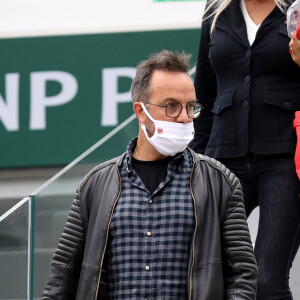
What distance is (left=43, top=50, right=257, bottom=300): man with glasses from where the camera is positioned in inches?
112

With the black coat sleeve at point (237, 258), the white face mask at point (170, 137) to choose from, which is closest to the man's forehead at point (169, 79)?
the white face mask at point (170, 137)

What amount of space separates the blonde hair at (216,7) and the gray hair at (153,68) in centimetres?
58

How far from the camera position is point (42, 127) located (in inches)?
304

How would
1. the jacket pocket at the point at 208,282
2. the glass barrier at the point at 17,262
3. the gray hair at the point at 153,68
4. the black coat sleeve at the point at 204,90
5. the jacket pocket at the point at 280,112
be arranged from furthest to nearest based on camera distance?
the glass barrier at the point at 17,262
the black coat sleeve at the point at 204,90
the jacket pocket at the point at 280,112
the gray hair at the point at 153,68
the jacket pocket at the point at 208,282

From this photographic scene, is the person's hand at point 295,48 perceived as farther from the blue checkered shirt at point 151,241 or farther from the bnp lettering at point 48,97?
the bnp lettering at point 48,97

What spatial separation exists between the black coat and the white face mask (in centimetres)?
48

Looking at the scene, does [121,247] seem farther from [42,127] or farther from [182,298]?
[42,127]

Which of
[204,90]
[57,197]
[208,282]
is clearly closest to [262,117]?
[204,90]

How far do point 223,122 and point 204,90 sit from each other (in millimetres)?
290

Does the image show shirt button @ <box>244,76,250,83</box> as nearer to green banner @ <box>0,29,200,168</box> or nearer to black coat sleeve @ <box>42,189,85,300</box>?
black coat sleeve @ <box>42,189,85,300</box>

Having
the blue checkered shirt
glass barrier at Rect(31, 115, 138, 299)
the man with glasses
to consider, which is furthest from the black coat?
glass barrier at Rect(31, 115, 138, 299)

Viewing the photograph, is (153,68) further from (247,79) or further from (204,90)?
(204,90)

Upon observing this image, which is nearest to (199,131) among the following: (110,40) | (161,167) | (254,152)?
(254,152)

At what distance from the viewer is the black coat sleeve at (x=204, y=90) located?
3799 mm
